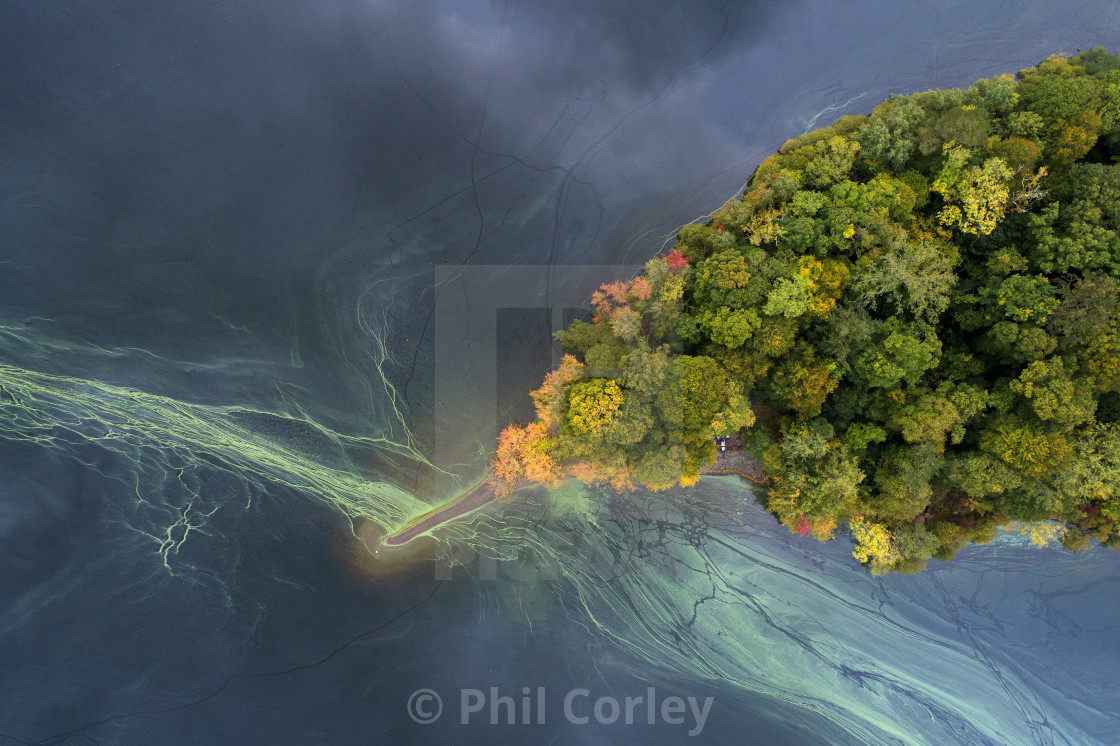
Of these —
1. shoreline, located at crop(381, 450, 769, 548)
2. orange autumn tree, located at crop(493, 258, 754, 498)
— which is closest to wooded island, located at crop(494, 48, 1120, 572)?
orange autumn tree, located at crop(493, 258, 754, 498)

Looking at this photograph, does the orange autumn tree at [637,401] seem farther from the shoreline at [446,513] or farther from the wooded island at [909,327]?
the shoreline at [446,513]

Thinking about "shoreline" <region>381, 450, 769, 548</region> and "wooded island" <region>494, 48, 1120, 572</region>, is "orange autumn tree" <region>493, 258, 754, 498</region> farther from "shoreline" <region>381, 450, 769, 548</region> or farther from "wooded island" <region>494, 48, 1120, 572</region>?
"shoreline" <region>381, 450, 769, 548</region>

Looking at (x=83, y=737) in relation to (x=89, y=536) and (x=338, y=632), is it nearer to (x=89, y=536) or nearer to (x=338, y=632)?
(x=89, y=536)

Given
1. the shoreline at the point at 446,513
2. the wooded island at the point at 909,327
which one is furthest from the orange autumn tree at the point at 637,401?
the shoreline at the point at 446,513

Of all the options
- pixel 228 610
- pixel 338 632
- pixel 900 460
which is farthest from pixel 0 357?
pixel 900 460

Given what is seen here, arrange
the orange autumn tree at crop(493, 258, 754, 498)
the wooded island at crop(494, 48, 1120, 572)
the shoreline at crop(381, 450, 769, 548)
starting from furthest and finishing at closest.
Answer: the shoreline at crop(381, 450, 769, 548) < the orange autumn tree at crop(493, 258, 754, 498) < the wooded island at crop(494, 48, 1120, 572)

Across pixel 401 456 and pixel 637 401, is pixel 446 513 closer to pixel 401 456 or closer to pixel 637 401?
pixel 401 456

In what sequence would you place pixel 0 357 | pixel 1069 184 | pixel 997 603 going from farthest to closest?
pixel 997 603 < pixel 0 357 < pixel 1069 184

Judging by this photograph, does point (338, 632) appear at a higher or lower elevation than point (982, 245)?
lower

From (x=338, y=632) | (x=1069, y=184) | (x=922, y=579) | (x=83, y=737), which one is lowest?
(x=83, y=737)
